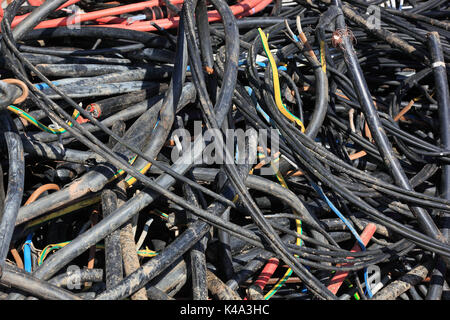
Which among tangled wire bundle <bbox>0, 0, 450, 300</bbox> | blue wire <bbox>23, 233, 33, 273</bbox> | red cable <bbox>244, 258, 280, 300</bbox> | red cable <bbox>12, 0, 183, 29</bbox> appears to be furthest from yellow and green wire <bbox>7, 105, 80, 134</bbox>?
red cable <bbox>244, 258, 280, 300</bbox>

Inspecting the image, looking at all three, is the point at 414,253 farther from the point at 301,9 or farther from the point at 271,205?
the point at 301,9

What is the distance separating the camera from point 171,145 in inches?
64.6

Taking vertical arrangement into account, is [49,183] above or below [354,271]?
above

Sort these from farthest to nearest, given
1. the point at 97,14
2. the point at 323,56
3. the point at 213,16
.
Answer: the point at 213,16 < the point at 97,14 < the point at 323,56

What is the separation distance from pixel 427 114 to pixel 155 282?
1.36m

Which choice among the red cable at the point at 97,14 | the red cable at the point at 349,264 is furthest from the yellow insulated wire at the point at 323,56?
the red cable at the point at 97,14

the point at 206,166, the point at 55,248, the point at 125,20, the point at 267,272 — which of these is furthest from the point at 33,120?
the point at 267,272

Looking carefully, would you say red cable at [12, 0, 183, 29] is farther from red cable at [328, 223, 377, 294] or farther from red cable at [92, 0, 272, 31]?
red cable at [328, 223, 377, 294]

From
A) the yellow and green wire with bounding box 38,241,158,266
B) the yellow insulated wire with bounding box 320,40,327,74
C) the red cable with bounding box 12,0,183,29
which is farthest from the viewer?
the red cable with bounding box 12,0,183,29

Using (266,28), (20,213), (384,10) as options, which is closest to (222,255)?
(20,213)

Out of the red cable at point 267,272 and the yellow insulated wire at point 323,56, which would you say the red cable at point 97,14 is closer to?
the yellow insulated wire at point 323,56
